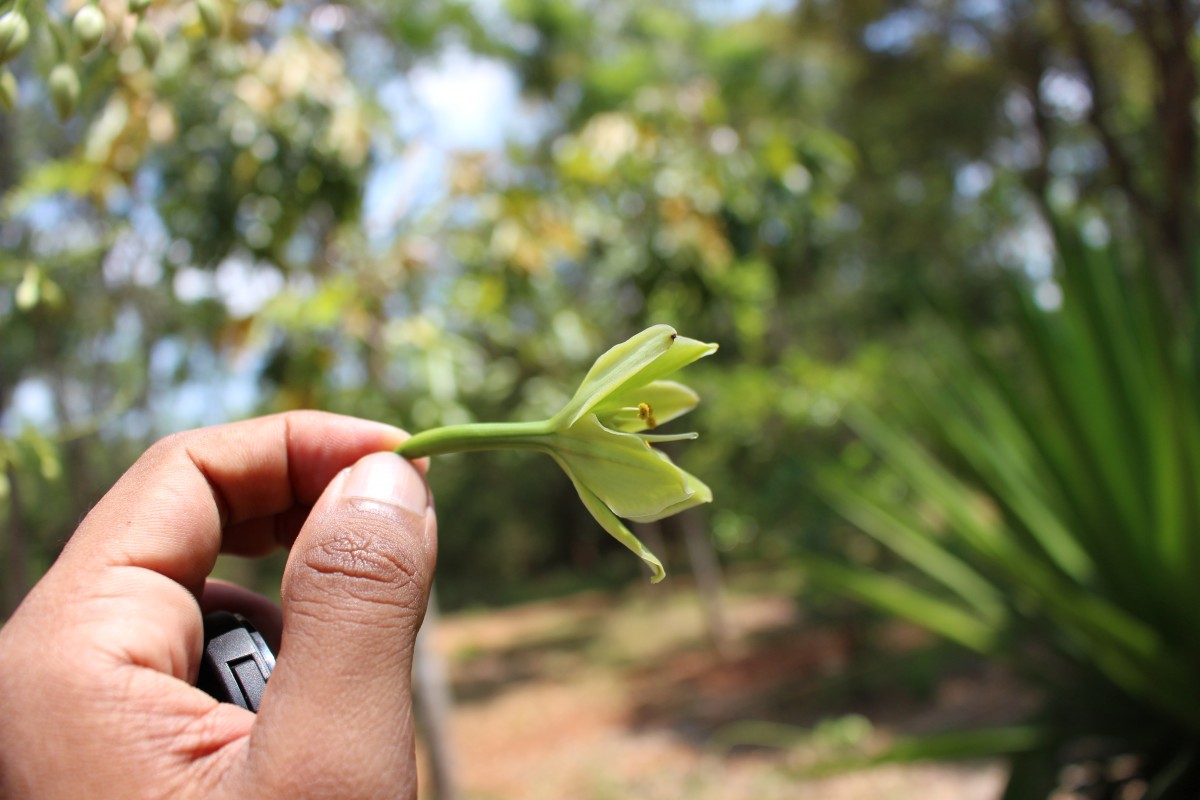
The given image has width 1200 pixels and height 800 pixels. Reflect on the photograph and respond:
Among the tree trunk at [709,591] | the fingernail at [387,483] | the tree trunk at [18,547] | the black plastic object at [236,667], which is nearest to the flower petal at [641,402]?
the fingernail at [387,483]

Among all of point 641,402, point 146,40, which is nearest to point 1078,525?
point 641,402

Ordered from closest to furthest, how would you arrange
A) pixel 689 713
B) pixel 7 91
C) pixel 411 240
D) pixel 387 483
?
pixel 387 483 → pixel 7 91 → pixel 411 240 → pixel 689 713

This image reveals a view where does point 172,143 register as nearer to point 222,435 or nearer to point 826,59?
point 222,435

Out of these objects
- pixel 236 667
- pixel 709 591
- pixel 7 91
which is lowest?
pixel 709 591

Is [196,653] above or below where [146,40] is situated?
below

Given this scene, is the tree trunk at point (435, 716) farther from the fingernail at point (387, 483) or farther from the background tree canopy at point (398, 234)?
the fingernail at point (387, 483)

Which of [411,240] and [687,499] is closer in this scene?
[687,499]

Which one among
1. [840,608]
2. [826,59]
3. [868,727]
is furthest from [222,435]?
[826,59]

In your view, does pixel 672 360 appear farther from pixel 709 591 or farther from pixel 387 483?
pixel 709 591
